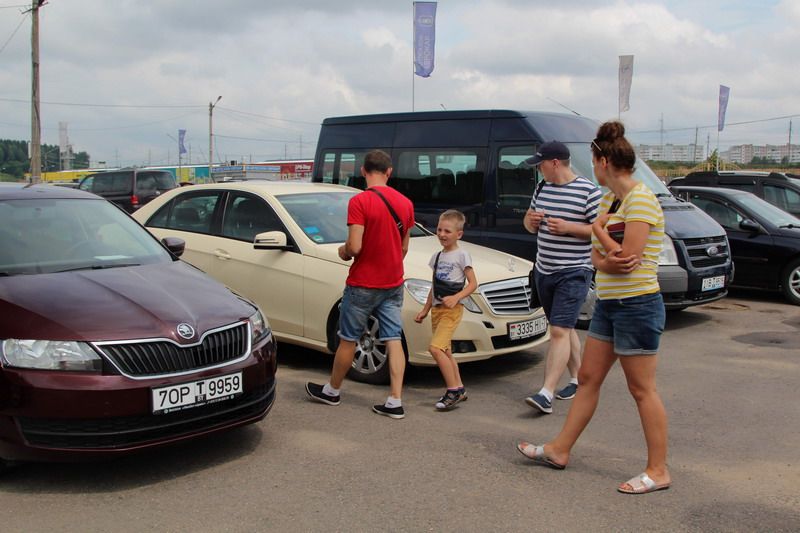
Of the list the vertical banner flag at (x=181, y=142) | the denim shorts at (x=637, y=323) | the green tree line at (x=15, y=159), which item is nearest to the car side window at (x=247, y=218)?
the denim shorts at (x=637, y=323)

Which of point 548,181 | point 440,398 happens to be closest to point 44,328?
point 440,398

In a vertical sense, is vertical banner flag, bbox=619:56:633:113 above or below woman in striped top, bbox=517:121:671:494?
above

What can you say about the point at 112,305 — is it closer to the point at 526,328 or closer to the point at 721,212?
the point at 526,328

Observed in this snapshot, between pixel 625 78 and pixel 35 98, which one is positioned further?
pixel 35 98

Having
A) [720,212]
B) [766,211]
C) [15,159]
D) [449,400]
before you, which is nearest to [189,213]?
[449,400]

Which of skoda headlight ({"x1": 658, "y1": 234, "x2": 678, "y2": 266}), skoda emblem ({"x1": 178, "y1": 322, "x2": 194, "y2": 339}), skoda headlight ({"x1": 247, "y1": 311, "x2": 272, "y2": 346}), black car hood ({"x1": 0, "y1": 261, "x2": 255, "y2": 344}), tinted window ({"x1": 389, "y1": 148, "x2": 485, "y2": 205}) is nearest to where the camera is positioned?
black car hood ({"x1": 0, "y1": 261, "x2": 255, "y2": 344})

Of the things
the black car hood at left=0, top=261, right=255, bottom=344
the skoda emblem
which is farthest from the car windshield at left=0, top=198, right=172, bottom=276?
the skoda emblem

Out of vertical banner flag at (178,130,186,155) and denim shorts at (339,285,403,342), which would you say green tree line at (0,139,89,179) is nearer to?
vertical banner flag at (178,130,186,155)

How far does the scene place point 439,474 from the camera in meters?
4.38

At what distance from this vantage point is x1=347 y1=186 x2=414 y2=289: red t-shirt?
533cm

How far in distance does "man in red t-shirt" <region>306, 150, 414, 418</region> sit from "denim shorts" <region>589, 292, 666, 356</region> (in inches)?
70.5

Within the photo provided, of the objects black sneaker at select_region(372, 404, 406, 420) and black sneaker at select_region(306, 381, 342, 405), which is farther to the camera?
black sneaker at select_region(306, 381, 342, 405)

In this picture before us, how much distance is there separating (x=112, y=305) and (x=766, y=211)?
959 cm

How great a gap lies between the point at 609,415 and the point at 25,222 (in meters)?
4.06
